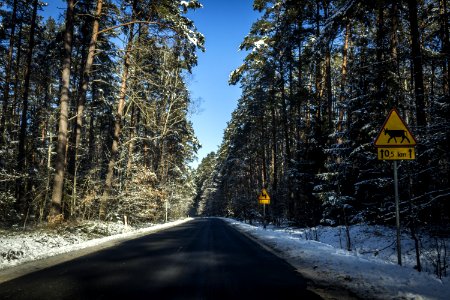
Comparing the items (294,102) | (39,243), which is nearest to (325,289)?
(39,243)

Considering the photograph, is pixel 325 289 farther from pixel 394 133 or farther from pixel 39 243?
pixel 39 243

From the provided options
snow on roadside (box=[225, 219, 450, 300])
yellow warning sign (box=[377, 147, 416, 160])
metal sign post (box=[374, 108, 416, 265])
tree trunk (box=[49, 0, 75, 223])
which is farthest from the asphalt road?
tree trunk (box=[49, 0, 75, 223])

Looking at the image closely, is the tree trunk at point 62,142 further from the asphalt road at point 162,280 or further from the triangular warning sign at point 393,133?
the triangular warning sign at point 393,133

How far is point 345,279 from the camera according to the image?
6914 mm

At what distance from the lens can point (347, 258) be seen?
900cm

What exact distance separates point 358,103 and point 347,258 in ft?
31.9

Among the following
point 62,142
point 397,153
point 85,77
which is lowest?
point 397,153

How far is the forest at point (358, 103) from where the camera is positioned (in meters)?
10.6

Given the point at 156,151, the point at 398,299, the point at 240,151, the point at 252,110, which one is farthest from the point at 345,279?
the point at 240,151

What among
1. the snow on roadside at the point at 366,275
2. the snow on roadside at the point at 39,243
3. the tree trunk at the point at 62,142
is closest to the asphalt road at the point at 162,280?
the snow on roadside at the point at 366,275

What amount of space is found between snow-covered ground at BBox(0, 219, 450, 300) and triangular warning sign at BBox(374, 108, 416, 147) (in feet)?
8.61

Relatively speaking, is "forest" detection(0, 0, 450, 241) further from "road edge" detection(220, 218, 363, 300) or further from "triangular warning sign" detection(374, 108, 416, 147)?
"road edge" detection(220, 218, 363, 300)

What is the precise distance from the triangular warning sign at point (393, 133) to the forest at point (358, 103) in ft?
3.40

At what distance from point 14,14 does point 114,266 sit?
73.3ft
